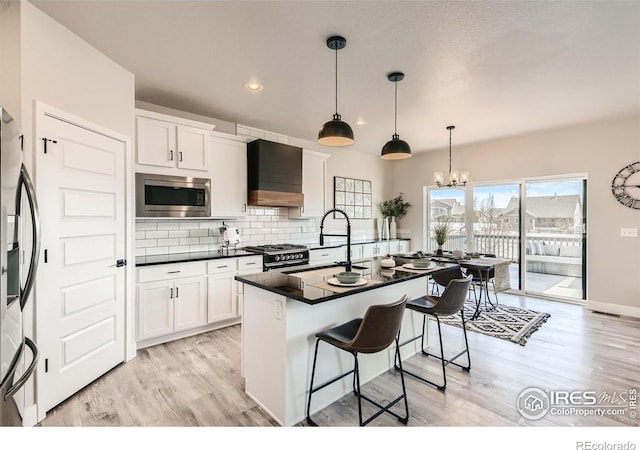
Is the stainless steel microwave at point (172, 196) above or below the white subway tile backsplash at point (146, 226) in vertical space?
above

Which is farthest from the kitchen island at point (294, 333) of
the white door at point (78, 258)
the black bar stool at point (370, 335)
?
the white door at point (78, 258)

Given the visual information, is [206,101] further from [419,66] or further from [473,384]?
[473,384]

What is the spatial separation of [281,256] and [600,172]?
4.73 m

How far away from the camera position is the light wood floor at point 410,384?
6.72ft

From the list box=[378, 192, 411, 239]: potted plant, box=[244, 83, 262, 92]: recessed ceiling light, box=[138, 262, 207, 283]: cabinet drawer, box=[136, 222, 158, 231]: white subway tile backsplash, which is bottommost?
box=[138, 262, 207, 283]: cabinet drawer

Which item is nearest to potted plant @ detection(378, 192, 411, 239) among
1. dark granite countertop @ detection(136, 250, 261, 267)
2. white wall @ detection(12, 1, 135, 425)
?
dark granite countertop @ detection(136, 250, 261, 267)

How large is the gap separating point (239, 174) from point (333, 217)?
217 centimetres

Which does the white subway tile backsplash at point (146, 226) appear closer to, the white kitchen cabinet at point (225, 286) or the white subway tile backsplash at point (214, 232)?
the white subway tile backsplash at point (214, 232)

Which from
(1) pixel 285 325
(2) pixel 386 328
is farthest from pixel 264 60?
(2) pixel 386 328

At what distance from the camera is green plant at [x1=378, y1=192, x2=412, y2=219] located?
21.7ft

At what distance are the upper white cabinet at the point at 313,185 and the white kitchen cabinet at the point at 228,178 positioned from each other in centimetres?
104

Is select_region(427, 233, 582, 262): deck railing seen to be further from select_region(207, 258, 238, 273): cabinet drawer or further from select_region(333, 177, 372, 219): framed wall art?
select_region(207, 258, 238, 273): cabinet drawer

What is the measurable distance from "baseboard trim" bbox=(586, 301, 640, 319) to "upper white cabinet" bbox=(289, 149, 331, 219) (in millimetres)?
4310

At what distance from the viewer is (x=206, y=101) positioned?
3.60 meters
